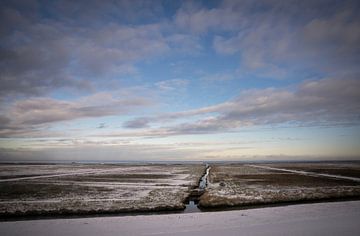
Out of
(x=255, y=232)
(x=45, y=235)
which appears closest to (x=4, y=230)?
(x=45, y=235)

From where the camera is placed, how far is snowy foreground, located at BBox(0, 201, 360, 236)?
44.7ft

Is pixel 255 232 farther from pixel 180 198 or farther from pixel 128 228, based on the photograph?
pixel 180 198

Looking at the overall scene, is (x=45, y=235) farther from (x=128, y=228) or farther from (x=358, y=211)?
(x=358, y=211)

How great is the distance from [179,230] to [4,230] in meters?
9.64

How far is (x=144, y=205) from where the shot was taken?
67.2ft

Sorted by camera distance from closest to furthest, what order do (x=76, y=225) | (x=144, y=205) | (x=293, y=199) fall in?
(x=76, y=225) → (x=144, y=205) → (x=293, y=199)

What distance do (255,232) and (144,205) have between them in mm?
9827

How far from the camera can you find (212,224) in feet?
49.6

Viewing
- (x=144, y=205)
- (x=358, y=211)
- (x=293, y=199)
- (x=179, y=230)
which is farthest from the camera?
(x=293, y=199)

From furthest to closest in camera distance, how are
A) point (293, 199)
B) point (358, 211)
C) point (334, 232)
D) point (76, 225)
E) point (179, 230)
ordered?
point (293, 199) < point (358, 211) < point (76, 225) < point (179, 230) < point (334, 232)

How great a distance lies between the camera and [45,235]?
1330cm

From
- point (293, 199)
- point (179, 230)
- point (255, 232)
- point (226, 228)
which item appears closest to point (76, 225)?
point (179, 230)

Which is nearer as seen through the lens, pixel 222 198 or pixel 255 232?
pixel 255 232

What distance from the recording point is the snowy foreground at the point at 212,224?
13.6m
